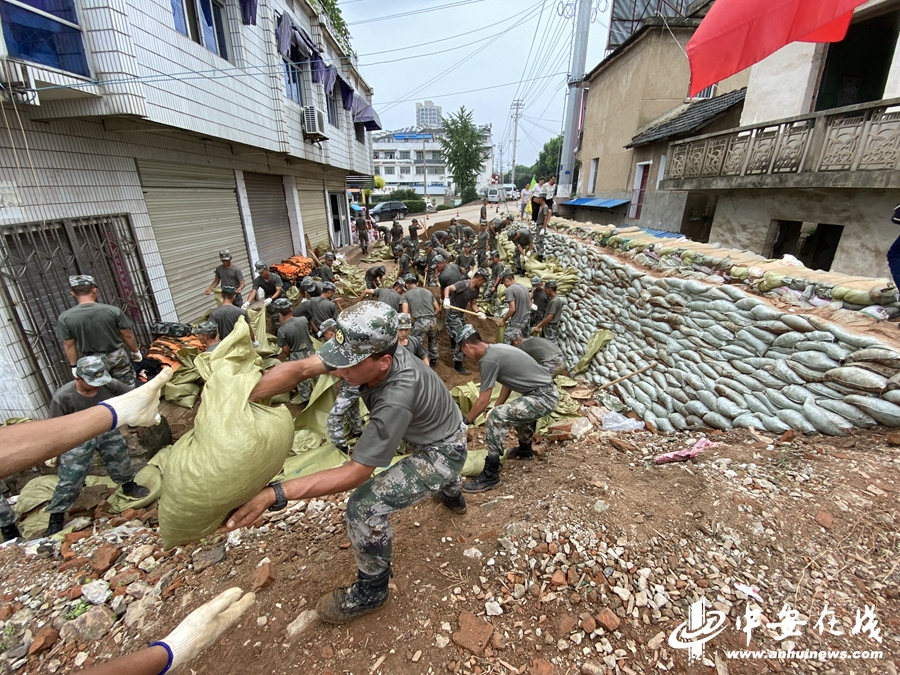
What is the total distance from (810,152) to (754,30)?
2005 mm

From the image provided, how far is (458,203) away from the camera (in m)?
43.5

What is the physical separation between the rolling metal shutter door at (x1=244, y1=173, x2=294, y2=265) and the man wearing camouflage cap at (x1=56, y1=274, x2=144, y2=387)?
5.90 meters

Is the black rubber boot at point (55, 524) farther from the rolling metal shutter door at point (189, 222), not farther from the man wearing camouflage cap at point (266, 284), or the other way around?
the man wearing camouflage cap at point (266, 284)

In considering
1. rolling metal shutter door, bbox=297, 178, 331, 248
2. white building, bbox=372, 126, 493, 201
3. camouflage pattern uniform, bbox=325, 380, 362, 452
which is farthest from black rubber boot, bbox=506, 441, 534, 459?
white building, bbox=372, 126, 493, 201

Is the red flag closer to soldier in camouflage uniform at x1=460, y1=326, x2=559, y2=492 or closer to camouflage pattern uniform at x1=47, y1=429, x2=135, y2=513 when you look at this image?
soldier in camouflage uniform at x1=460, y1=326, x2=559, y2=492

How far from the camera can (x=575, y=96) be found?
44.9 ft

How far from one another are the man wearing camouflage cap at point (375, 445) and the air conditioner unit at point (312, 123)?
9735 mm

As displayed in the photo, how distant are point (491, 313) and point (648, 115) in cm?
964

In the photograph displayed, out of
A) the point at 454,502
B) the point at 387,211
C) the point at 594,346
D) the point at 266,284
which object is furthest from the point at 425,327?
the point at 387,211

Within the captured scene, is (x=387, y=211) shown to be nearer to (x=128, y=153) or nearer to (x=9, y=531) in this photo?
(x=128, y=153)

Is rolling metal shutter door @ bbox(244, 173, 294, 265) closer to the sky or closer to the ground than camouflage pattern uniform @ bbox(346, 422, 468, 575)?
closer to the sky

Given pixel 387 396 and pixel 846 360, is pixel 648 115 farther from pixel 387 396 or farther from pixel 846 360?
pixel 387 396

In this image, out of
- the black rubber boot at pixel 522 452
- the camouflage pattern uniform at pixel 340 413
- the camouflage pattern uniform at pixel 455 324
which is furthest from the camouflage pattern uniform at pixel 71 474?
the camouflage pattern uniform at pixel 455 324

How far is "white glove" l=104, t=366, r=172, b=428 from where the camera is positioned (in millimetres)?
1738
